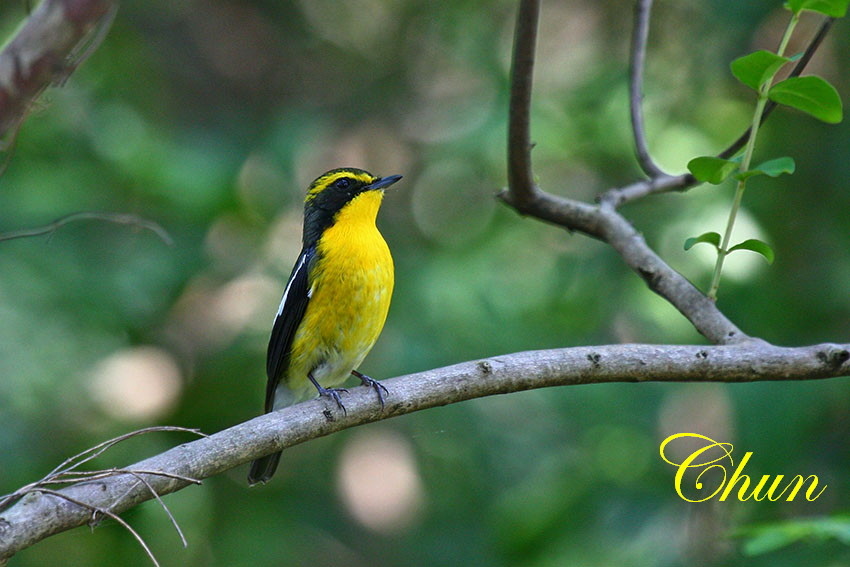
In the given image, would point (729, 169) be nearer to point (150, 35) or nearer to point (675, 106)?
point (675, 106)

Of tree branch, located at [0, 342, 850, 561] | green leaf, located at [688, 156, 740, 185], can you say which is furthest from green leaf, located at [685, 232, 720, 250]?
tree branch, located at [0, 342, 850, 561]

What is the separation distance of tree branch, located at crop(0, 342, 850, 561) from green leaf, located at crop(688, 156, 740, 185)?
1.65ft

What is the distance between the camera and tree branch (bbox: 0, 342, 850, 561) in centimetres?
251

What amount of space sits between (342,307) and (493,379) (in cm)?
147

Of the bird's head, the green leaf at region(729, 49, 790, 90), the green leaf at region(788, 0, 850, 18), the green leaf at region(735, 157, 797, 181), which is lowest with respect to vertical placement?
the green leaf at region(735, 157, 797, 181)

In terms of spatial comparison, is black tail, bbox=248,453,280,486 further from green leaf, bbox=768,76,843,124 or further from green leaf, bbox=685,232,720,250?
green leaf, bbox=768,76,843,124

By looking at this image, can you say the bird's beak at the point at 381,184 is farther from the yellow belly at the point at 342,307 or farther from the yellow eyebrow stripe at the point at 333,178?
the yellow belly at the point at 342,307

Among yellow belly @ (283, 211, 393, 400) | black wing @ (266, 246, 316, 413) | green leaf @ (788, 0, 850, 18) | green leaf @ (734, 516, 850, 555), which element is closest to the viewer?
green leaf @ (788, 0, 850, 18)

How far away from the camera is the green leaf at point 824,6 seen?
8.12 ft

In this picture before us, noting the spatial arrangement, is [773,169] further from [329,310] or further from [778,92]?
[329,310]

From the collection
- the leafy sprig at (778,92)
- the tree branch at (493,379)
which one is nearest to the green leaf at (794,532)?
the tree branch at (493,379)

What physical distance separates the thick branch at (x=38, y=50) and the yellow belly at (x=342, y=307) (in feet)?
8.09
